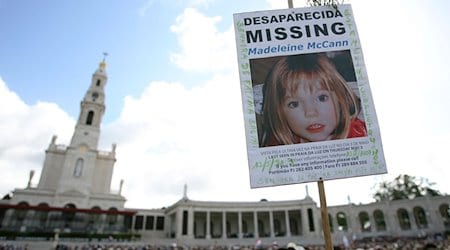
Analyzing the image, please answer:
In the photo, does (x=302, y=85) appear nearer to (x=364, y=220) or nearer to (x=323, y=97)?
(x=323, y=97)

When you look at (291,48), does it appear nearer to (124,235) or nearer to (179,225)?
(124,235)

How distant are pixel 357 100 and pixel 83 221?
3951cm

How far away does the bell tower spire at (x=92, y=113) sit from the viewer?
4247 centimetres

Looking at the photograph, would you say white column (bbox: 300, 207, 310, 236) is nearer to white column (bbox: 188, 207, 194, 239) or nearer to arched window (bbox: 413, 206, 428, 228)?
white column (bbox: 188, 207, 194, 239)

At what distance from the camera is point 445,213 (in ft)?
144

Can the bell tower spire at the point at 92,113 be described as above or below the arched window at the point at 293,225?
above

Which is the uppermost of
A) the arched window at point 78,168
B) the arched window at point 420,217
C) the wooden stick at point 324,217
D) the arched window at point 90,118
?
the arched window at point 90,118

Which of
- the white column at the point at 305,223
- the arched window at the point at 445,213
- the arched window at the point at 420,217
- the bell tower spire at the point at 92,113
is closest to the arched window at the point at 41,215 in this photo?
the bell tower spire at the point at 92,113

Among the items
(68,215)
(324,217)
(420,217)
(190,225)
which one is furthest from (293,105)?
(420,217)

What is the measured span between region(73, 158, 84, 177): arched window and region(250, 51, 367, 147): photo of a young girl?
42265mm

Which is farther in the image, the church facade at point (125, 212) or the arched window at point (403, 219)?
the arched window at point (403, 219)

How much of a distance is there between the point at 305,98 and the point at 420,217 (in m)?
56.7

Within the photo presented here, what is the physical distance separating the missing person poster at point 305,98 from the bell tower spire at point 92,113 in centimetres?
4382

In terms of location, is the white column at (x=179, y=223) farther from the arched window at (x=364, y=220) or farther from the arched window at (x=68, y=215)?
the arched window at (x=364, y=220)
